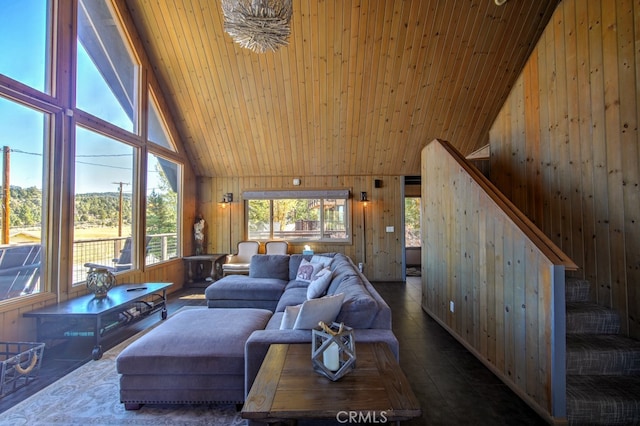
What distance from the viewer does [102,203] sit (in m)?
4.09

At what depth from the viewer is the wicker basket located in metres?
2.30

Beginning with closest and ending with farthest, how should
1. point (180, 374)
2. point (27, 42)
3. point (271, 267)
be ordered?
1. point (180, 374)
2. point (27, 42)
3. point (271, 267)

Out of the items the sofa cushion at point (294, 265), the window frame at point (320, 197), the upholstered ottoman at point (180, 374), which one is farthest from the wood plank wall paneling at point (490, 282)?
the window frame at point (320, 197)

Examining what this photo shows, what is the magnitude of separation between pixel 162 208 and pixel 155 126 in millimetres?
1519

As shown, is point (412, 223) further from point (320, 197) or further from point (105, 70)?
point (105, 70)

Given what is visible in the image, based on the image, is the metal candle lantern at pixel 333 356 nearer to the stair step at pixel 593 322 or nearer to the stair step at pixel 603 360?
the stair step at pixel 603 360

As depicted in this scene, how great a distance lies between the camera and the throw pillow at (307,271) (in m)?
4.30

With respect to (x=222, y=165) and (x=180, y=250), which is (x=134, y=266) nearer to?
(x=180, y=250)

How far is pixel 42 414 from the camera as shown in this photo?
2.10 metres

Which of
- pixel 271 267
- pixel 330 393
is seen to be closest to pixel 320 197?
pixel 271 267

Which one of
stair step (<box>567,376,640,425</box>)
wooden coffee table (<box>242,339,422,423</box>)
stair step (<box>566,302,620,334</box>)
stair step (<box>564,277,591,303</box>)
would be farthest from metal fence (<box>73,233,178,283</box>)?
stair step (<box>564,277,591,303</box>)

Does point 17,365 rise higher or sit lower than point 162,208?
lower

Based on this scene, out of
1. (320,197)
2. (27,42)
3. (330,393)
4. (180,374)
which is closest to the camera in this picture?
(330,393)

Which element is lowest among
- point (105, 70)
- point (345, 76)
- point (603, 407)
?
point (603, 407)
